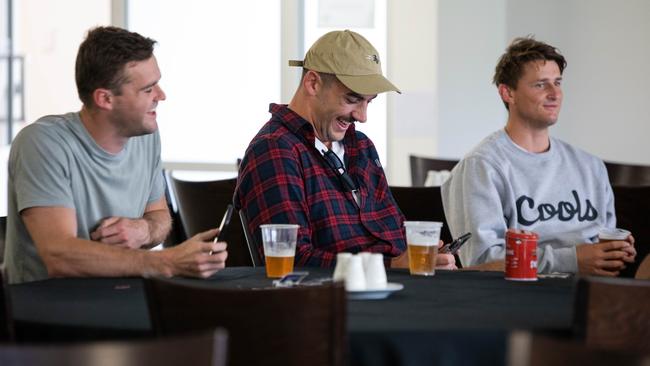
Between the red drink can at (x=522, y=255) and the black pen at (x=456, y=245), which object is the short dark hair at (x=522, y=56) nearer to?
the black pen at (x=456, y=245)

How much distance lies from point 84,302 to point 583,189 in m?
1.83

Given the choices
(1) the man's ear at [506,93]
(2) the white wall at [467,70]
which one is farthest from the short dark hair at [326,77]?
(2) the white wall at [467,70]

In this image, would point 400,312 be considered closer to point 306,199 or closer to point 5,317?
point 5,317

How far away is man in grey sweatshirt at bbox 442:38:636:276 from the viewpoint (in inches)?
134

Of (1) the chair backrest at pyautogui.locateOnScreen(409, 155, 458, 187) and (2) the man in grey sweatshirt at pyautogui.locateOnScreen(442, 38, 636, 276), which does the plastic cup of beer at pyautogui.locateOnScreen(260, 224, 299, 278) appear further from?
(1) the chair backrest at pyautogui.locateOnScreen(409, 155, 458, 187)

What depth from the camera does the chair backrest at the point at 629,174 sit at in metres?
5.15

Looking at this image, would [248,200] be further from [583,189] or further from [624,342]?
[624,342]

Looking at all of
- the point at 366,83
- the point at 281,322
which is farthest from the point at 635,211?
the point at 281,322

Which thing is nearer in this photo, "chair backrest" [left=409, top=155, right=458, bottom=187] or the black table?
the black table

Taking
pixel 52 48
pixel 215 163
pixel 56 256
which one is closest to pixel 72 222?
pixel 56 256

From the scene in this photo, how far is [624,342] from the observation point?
2.09 meters

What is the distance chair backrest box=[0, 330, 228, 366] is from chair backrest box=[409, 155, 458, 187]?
409cm

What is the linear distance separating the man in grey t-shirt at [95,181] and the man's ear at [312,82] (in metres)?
0.45

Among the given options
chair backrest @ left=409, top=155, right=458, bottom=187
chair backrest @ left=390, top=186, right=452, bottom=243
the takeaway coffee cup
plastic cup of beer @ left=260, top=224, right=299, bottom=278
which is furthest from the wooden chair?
chair backrest @ left=409, top=155, right=458, bottom=187
